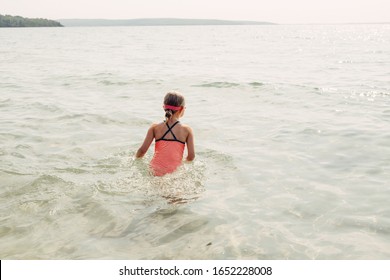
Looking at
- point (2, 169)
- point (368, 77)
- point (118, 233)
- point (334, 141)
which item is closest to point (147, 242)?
point (118, 233)

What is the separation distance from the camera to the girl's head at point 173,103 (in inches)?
261

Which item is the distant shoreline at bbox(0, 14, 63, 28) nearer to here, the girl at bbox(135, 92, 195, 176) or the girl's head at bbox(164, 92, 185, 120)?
the girl at bbox(135, 92, 195, 176)

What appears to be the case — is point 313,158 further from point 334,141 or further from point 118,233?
point 118,233

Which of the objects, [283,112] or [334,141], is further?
[283,112]

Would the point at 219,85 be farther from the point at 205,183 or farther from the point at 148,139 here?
the point at 148,139

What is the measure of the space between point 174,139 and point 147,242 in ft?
7.06

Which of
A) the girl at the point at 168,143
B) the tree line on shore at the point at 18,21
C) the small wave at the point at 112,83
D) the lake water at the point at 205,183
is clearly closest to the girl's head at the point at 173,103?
the girl at the point at 168,143

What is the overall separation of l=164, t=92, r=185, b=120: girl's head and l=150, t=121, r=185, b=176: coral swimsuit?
0.81 ft

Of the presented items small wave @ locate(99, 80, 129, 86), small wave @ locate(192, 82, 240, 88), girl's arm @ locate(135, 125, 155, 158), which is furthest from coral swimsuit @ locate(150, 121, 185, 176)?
small wave @ locate(99, 80, 129, 86)

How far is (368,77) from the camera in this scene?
21.3 meters

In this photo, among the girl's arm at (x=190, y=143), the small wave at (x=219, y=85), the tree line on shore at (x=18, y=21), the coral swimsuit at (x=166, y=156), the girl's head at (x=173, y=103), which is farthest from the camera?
the tree line on shore at (x=18, y=21)

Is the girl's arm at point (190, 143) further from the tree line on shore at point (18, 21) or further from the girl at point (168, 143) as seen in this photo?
the tree line on shore at point (18, 21)

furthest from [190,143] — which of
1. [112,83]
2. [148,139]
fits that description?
[112,83]

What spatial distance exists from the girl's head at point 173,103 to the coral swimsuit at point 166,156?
0.25 meters
